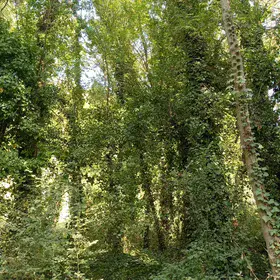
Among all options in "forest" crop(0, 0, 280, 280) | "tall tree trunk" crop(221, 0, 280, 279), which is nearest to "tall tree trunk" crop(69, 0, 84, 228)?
"forest" crop(0, 0, 280, 280)

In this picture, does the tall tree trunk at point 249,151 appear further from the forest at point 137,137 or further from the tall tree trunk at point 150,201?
the tall tree trunk at point 150,201

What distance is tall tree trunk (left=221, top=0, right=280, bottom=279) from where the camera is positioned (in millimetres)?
3713

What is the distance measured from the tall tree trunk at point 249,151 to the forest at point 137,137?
3cm

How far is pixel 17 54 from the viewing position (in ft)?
22.0

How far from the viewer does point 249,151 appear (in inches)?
160

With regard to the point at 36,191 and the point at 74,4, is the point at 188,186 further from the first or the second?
the point at 74,4

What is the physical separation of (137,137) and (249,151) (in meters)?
3.47

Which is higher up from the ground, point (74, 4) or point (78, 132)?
point (74, 4)

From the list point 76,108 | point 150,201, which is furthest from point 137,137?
point 76,108

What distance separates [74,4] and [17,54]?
3331mm

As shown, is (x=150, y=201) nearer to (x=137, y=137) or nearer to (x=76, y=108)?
(x=137, y=137)

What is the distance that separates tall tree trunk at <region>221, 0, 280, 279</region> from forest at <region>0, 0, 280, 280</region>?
1.0 inches

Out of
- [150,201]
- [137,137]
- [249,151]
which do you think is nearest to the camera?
[249,151]

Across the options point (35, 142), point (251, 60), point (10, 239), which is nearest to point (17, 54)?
point (35, 142)
